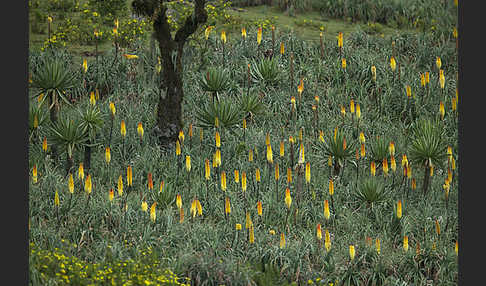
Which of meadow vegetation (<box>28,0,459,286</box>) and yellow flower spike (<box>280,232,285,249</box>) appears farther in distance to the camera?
meadow vegetation (<box>28,0,459,286</box>)

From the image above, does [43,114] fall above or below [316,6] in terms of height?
below

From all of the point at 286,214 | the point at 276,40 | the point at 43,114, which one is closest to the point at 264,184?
the point at 286,214

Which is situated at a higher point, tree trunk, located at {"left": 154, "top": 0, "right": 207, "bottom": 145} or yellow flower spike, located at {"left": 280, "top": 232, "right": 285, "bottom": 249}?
tree trunk, located at {"left": 154, "top": 0, "right": 207, "bottom": 145}

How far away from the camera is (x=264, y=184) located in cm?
1041

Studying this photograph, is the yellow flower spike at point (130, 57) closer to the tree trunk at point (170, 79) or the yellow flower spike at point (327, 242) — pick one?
the tree trunk at point (170, 79)

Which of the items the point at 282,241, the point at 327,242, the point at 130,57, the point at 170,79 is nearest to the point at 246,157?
the point at 170,79

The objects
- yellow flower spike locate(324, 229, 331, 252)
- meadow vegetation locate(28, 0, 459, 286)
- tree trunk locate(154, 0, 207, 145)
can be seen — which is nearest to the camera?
yellow flower spike locate(324, 229, 331, 252)

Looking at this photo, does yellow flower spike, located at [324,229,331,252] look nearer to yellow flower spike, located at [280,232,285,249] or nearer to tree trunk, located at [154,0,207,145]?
yellow flower spike, located at [280,232,285,249]

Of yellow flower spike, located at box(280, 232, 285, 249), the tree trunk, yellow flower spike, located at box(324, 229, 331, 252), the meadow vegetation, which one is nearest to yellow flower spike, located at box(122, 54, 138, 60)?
the meadow vegetation

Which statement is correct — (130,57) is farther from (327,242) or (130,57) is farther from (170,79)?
(327,242)

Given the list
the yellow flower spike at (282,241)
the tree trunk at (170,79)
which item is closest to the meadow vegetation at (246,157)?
the yellow flower spike at (282,241)

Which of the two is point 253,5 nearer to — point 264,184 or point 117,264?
point 264,184

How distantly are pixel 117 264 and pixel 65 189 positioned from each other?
2344mm

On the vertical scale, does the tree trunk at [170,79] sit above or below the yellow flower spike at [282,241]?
above
